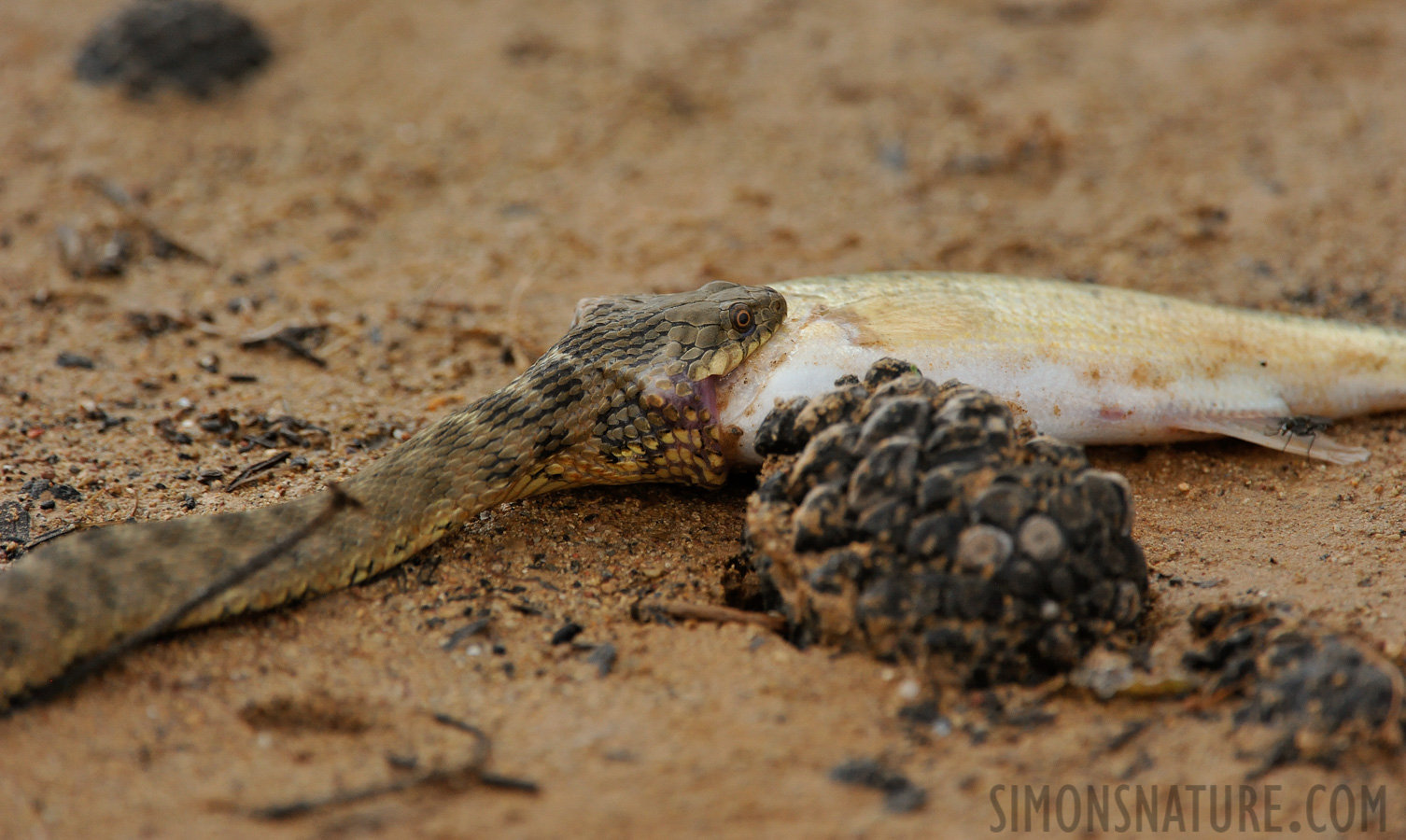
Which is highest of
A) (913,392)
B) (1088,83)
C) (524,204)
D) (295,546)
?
(1088,83)

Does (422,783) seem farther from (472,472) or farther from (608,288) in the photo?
(608,288)

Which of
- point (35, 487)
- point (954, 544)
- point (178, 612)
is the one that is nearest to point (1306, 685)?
point (954, 544)

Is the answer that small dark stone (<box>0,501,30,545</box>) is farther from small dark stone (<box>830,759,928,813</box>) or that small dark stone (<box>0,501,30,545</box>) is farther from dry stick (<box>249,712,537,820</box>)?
small dark stone (<box>830,759,928,813</box>)

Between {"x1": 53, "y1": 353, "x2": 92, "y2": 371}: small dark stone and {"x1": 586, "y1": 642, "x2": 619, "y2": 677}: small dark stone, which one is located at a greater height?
{"x1": 53, "y1": 353, "x2": 92, "y2": 371}: small dark stone

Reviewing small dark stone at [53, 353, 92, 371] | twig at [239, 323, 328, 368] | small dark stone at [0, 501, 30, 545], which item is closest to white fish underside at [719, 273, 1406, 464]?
twig at [239, 323, 328, 368]

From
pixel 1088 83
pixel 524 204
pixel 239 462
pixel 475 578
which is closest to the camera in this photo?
pixel 475 578

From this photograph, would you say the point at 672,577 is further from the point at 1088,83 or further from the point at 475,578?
the point at 1088,83

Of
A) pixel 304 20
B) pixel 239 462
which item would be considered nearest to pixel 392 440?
pixel 239 462

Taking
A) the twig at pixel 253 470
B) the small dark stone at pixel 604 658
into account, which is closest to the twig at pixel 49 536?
the twig at pixel 253 470
